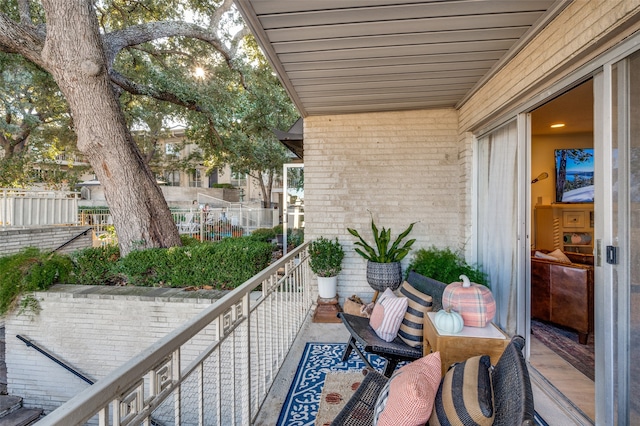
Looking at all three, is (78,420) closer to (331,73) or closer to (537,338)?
(331,73)

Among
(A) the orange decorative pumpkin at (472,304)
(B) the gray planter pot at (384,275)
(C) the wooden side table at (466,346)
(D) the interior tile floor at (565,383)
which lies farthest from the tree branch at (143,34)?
(D) the interior tile floor at (565,383)

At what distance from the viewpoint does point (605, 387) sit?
1.73 m

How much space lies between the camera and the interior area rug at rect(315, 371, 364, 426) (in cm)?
210

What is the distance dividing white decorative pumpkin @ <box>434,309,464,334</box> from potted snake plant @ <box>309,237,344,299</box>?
7.38ft

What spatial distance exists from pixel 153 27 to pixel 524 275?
256 inches

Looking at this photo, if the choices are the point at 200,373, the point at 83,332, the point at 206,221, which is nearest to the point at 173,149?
the point at 206,221

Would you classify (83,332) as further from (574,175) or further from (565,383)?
(574,175)

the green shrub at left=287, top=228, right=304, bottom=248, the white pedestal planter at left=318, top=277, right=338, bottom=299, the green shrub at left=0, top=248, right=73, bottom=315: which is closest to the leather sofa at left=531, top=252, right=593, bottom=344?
the white pedestal planter at left=318, top=277, right=338, bottom=299

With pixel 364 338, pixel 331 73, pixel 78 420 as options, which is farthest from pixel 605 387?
pixel 331 73

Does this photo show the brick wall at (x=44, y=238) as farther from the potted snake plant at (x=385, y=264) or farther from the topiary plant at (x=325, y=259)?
the potted snake plant at (x=385, y=264)

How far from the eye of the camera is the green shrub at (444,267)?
3.44 metres

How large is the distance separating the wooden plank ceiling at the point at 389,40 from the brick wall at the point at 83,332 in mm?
3108

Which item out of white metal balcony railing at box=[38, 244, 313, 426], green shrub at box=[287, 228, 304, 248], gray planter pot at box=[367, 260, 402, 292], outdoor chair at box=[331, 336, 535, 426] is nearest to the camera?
white metal balcony railing at box=[38, 244, 313, 426]

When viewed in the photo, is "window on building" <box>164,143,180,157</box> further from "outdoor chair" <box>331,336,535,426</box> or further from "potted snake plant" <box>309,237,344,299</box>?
"outdoor chair" <box>331,336,535,426</box>
